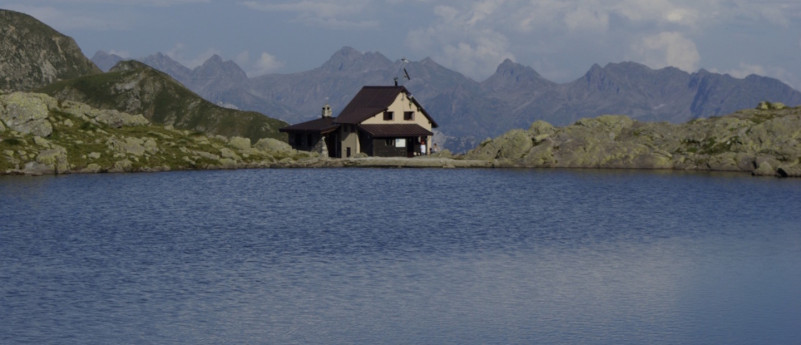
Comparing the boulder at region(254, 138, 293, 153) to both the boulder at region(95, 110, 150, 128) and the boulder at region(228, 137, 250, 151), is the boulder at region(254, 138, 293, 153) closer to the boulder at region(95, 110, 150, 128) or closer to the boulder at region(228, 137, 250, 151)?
the boulder at region(228, 137, 250, 151)

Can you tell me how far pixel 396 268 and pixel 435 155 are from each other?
4072 inches

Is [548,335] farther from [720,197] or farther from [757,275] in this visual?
[720,197]

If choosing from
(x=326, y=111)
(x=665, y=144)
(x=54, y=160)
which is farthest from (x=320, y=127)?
(x=665, y=144)

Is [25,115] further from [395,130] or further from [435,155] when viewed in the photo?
[435,155]

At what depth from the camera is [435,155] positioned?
497ft

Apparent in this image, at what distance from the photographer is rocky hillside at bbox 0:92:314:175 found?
118 meters

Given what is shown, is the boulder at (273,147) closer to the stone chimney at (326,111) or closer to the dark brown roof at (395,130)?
the dark brown roof at (395,130)

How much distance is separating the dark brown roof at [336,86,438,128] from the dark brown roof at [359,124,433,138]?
215 centimetres

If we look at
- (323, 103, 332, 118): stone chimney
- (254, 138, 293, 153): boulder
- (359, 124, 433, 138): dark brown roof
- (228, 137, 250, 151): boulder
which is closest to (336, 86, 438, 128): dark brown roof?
(359, 124, 433, 138): dark brown roof

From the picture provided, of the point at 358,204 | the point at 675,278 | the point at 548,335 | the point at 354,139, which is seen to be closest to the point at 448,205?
the point at 358,204

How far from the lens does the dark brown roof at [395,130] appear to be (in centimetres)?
14488

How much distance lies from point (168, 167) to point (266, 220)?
61371 mm

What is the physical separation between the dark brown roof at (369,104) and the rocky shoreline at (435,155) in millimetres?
8706

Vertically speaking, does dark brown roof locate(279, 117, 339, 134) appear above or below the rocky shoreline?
above
